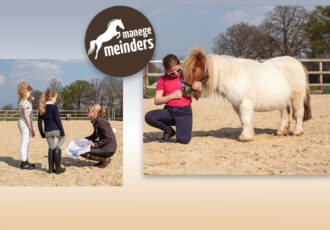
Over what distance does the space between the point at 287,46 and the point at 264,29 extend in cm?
46

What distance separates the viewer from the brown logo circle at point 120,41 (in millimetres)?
3268

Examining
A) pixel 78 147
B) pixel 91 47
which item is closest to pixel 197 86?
pixel 91 47

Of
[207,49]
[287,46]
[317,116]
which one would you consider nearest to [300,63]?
[287,46]

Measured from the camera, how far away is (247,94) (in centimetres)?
421

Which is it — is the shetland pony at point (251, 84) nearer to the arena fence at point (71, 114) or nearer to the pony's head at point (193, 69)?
the pony's head at point (193, 69)

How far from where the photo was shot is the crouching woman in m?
3.83

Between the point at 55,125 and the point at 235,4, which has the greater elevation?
the point at 235,4

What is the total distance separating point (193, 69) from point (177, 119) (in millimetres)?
698

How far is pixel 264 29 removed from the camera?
4.48m

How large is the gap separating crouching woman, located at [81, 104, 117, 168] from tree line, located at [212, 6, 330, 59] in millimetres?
1832

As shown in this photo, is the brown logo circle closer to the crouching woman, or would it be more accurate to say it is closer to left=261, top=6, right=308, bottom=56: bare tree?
the crouching woman

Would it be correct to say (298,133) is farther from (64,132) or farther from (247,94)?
(64,132)

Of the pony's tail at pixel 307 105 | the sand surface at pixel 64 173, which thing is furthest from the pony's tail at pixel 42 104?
the pony's tail at pixel 307 105

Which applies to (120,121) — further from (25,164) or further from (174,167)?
(25,164)
